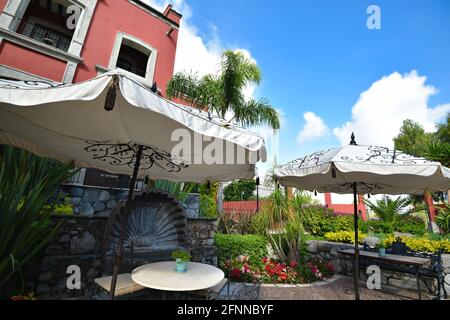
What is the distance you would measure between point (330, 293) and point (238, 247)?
2166mm

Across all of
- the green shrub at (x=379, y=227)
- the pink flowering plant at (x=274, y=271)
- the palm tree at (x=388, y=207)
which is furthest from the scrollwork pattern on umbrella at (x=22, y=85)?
the palm tree at (x=388, y=207)

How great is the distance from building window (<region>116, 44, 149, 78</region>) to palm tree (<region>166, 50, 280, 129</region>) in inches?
67.2

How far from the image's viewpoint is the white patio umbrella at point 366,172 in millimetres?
2586

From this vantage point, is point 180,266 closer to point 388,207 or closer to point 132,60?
point 132,60

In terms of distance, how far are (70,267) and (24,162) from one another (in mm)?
1696

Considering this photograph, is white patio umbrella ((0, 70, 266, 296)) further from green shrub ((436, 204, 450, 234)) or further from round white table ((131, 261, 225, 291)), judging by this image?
green shrub ((436, 204, 450, 234))

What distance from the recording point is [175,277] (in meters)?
2.33

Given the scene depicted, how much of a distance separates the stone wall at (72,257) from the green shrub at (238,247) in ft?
8.83

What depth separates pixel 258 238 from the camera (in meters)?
→ 5.79

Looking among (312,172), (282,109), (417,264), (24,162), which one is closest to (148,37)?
(282,109)

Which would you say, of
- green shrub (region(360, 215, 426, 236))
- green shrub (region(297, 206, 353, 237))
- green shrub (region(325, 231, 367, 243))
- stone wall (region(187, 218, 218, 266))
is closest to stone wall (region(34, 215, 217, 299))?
stone wall (region(187, 218, 218, 266))

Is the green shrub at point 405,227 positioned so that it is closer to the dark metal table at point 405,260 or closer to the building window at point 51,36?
the dark metal table at point 405,260

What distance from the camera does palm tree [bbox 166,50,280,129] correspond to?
7957 millimetres

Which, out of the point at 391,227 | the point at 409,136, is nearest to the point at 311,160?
the point at 391,227
